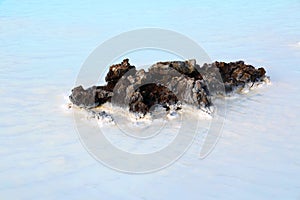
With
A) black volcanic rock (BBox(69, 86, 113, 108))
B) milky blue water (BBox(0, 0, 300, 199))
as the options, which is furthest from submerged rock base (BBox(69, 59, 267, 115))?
milky blue water (BBox(0, 0, 300, 199))

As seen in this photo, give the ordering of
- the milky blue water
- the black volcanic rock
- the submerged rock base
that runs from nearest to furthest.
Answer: the milky blue water, the submerged rock base, the black volcanic rock

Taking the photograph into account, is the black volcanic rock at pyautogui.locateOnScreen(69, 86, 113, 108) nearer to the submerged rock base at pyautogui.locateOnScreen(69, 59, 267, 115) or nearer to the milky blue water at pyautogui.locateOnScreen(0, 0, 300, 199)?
the submerged rock base at pyautogui.locateOnScreen(69, 59, 267, 115)

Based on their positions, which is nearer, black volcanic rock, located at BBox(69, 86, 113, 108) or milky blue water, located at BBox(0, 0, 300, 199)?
milky blue water, located at BBox(0, 0, 300, 199)

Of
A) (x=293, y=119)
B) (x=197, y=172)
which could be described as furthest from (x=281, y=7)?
(x=197, y=172)

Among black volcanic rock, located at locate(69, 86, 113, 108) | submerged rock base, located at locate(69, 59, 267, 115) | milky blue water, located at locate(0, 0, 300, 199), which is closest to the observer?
milky blue water, located at locate(0, 0, 300, 199)

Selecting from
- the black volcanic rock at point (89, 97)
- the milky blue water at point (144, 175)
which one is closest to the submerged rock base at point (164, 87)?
the black volcanic rock at point (89, 97)

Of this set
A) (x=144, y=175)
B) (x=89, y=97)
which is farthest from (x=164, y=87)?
(x=144, y=175)
